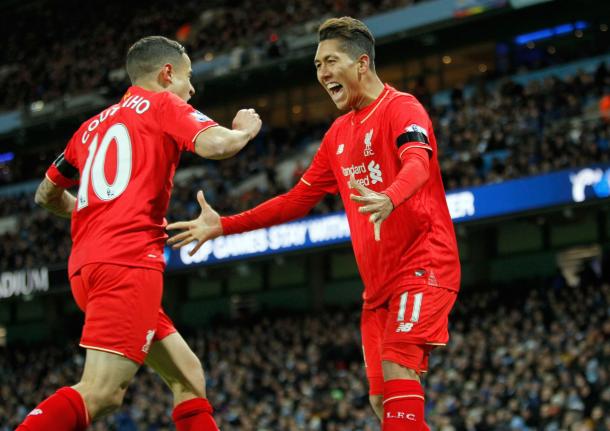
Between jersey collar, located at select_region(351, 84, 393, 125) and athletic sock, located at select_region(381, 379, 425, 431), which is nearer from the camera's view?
athletic sock, located at select_region(381, 379, 425, 431)

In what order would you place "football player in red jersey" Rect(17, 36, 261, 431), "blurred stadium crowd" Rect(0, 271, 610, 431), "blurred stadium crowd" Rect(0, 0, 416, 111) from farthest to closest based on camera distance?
"blurred stadium crowd" Rect(0, 0, 416, 111)
"blurred stadium crowd" Rect(0, 271, 610, 431)
"football player in red jersey" Rect(17, 36, 261, 431)

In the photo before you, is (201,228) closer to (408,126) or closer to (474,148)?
(408,126)

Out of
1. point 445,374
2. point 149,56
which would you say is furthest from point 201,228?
point 445,374

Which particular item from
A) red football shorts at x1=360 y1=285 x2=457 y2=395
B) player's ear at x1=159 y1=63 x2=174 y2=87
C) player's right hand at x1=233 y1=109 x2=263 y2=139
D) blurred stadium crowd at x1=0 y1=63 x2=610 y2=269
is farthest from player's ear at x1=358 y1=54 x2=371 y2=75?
Result: blurred stadium crowd at x1=0 y1=63 x2=610 y2=269

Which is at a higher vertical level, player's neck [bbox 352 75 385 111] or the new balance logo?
player's neck [bbox 352 75 385 111]

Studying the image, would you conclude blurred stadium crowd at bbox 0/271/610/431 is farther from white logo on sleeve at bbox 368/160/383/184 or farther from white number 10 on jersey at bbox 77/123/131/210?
white number 10 on jersey at bbox 77/123/131/210

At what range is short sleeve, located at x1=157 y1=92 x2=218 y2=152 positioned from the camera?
5273 mm

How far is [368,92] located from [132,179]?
151 cm

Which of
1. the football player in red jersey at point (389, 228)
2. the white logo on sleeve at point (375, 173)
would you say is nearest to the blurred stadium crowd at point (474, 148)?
the football player in red jersey at point (389, 228)

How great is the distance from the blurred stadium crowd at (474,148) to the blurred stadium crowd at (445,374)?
9.40 feet

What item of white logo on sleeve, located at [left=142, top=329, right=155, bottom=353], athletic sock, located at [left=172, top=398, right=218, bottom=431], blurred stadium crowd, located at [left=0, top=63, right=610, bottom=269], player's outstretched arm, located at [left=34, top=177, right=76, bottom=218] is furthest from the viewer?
blurred stadium crowd, located at [left=0, top=63, right=610, bottom=269]

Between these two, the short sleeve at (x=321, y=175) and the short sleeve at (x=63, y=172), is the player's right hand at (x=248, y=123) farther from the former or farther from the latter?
the short sleeve at (x=63, y=172)

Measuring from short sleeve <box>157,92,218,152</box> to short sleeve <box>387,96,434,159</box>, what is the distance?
1.01 meters

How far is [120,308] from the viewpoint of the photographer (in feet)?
17.0
